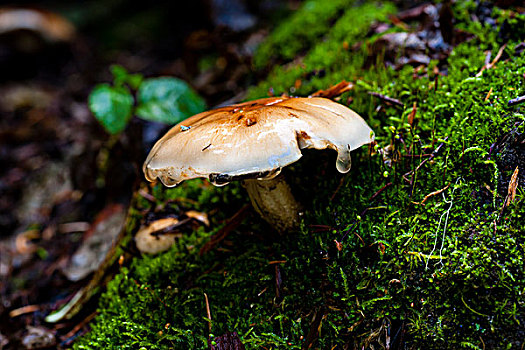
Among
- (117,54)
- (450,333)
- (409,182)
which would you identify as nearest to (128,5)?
(117,54)

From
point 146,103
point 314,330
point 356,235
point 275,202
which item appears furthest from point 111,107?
point 314,330

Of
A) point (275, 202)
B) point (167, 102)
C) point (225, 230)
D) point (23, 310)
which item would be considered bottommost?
point (23, 310)

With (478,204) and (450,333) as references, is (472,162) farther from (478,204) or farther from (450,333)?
(450,333)

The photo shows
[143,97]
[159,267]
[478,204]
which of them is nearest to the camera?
[478,204]

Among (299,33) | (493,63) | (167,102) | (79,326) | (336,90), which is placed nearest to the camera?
(493,63)

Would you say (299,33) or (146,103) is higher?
(299,33)

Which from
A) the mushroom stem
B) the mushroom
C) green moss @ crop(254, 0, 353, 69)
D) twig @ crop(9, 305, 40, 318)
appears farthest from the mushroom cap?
green moss @ crop(254, 0, 353, 69)

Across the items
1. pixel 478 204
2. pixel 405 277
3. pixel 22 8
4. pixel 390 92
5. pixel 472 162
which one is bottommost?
pixel 405 277

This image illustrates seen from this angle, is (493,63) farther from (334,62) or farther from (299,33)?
(299,33)
